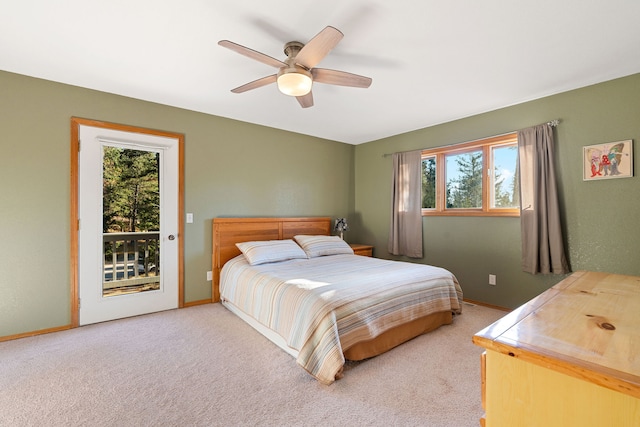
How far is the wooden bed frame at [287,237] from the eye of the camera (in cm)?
234

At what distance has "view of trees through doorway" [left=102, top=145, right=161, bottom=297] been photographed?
3072 millimetres

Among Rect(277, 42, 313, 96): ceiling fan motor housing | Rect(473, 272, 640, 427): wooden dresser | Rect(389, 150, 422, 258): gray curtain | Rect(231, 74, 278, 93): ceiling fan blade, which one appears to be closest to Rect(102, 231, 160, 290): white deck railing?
Rect(231, 74, 278, 93): ceiling fan blade

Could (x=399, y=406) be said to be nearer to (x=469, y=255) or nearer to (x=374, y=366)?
(x=374, y=366)

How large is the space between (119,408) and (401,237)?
365cm

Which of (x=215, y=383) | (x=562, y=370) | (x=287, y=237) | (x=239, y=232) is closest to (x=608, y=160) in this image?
(x=562, y=370)

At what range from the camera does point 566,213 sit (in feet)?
9.67

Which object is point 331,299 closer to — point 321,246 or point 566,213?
point 321,246

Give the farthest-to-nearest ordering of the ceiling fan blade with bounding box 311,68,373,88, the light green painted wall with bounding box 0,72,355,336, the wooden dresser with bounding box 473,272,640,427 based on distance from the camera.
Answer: the light green painted wall with bounding box 0,72,355,336
the ceiling fan blade with bounding box 311,68,373,88
the wooden dresser with bounding box 473,272,640,427

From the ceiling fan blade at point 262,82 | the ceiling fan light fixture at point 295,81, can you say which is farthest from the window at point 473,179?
the ceiling fan blade at point 262,82

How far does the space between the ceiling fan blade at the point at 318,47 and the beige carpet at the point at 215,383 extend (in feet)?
7.08

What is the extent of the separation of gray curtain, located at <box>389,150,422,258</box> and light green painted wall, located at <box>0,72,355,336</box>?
1.64 meters

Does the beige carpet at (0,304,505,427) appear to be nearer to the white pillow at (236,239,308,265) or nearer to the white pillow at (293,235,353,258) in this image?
the white pillow at (236,239,308,265)

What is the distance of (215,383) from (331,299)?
948 millimetres

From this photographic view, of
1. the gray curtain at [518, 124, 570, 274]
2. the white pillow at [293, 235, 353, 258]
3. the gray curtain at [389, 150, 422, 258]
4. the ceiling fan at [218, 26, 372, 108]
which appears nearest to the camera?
the ceiling fan at [218, 26, 372, 108]
